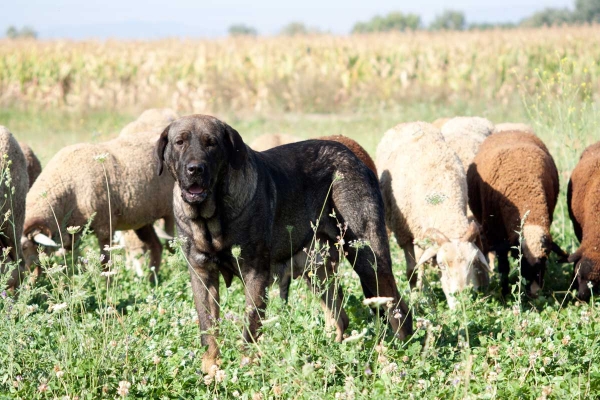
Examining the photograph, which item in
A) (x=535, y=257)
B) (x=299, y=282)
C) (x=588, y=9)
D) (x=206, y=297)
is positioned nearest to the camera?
(x=206, y=297)

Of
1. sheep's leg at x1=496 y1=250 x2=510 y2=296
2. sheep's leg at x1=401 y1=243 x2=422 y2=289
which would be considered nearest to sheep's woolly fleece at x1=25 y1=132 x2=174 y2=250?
sheep's leg at x1=401 y1=243 x2=422 y2=289

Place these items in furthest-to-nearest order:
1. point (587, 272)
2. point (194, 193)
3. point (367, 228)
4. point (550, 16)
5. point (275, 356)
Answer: point (550, 16) → point (587, 272) → point (367, 228) → point (194, 193) → point (275, 356)

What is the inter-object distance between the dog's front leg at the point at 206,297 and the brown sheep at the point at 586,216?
3657 mm

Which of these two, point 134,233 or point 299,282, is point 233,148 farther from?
point 134,233

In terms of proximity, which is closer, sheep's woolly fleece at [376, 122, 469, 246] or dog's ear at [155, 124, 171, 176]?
dog's ear at [155, 124, 171, 176]

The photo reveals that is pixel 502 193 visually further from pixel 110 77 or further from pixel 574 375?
pixel 110 77

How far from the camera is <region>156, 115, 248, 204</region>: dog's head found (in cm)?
522

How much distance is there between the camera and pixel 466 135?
10719mm

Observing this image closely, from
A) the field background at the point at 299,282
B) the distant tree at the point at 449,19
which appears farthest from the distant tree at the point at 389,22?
the field background at the point at 299,282

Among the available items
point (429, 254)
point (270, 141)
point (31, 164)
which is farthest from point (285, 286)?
point (31, 164)

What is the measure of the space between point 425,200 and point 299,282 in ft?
7.79

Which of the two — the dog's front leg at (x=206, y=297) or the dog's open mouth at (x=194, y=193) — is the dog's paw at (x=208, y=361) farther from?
Result: the dog's open mouth at (x=194, y=193)

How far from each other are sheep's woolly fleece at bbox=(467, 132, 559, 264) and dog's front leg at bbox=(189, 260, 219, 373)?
3818 mm

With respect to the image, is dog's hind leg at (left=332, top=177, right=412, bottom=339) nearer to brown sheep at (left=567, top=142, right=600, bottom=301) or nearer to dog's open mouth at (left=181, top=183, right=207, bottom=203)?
dog's open mouth at (left=181, top=183, right=207, bottom=203)
